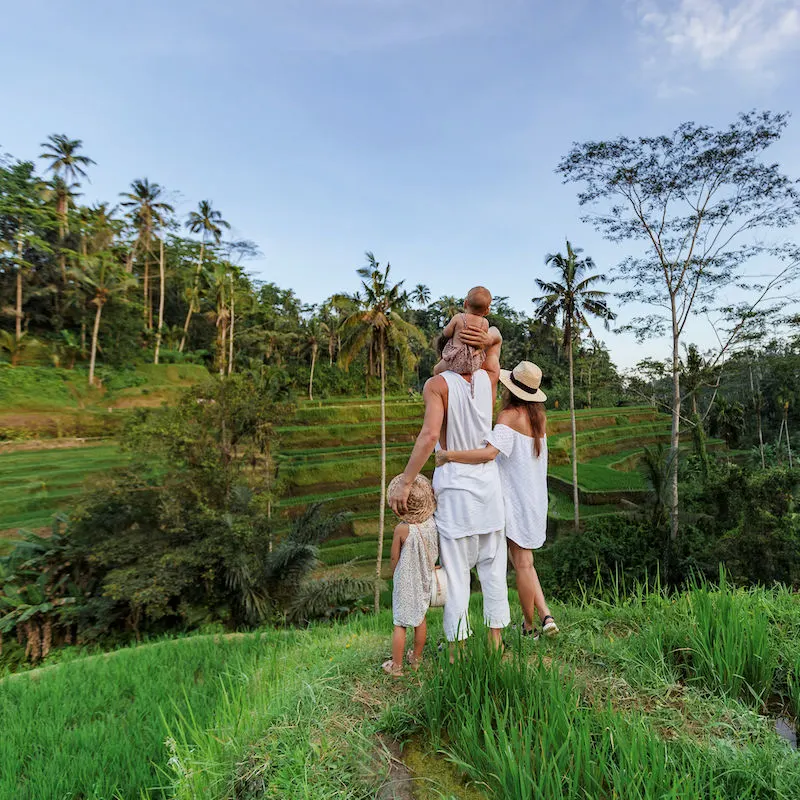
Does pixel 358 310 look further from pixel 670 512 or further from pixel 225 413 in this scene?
pixel 670 512

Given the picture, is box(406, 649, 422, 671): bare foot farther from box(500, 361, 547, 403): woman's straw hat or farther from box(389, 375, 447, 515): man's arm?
box(500, 361, 547, 403): woman's straw hat

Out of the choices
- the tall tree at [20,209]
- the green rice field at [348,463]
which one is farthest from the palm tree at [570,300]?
the tall tree at [20,209]

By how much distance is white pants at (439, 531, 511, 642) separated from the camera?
6.77 feet

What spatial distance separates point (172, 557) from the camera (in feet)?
25.6

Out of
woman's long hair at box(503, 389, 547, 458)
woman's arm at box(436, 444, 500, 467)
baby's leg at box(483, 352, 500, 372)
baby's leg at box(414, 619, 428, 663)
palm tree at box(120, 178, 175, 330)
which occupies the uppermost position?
palm tree at box(120, 178, 175, 330)

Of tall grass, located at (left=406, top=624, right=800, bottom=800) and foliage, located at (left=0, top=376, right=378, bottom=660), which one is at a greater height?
tall grass, located at (left=406, top=624, right=800, bottom=800)

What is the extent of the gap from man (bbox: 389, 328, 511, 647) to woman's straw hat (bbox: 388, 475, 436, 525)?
4 centimetres

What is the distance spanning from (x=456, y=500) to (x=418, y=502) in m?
0.18

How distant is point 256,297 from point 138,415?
3229 centimetres

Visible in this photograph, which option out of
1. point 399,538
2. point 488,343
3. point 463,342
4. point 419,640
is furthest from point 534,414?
point 419,640

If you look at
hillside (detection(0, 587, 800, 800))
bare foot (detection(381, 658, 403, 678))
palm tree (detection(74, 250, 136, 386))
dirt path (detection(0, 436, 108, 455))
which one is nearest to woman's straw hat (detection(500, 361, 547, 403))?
hillside (detection(0, 587, 800, 800))

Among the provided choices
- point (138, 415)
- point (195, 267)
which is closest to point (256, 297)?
point (195, 267)

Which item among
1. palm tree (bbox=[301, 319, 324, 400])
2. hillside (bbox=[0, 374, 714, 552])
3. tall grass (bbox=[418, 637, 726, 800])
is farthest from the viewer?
palm tree (bbox=[301, 319, 324, 400])

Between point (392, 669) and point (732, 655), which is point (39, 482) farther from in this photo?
point (732, 655)
